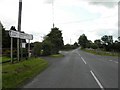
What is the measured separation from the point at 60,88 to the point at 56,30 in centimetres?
5238

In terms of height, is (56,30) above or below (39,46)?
above

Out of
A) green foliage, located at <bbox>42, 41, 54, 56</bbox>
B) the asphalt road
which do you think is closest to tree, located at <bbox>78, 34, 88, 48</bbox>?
green foliage, located at <bbox>42, 41, 54, 56</bbox>

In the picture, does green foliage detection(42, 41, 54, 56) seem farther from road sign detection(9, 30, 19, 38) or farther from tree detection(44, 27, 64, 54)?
road sign detection(9, 30, 19, 38)

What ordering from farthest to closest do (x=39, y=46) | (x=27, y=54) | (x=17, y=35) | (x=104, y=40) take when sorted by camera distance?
(x=104, y=40)
(x=39, y=46)
(x=27, y=54)
(x=17, y=35)

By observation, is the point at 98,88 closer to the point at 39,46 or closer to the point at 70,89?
the point at 70,89

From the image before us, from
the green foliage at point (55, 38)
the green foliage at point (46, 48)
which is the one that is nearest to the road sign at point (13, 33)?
the green foliage at point (46, 48)

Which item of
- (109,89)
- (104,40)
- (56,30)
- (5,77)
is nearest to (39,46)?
(56,30)

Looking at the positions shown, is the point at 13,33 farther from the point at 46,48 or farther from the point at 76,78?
the point at 46,48

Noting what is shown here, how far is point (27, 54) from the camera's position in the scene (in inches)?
1193

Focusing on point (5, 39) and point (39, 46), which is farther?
point (5, 39)

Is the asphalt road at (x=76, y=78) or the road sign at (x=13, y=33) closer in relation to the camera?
the asphalt road at (x=76, y=78)

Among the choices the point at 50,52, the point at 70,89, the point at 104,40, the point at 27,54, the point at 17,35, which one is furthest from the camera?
the point at 104,40

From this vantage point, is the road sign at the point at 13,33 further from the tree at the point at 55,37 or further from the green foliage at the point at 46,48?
the tree at the point at 55,37

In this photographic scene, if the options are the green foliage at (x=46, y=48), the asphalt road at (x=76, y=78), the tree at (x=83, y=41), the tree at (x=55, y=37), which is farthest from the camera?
the tree at (x=83, y=41)
